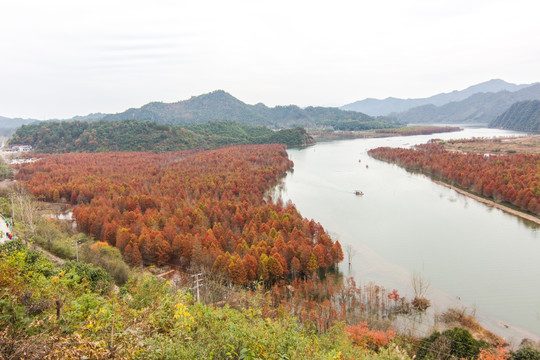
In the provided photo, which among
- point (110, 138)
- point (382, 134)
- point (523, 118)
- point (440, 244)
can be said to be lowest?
point (440, 244)

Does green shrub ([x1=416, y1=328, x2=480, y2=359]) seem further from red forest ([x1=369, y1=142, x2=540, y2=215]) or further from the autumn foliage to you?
red forest ([x1=369, y1=142, x2=540, y2=215])

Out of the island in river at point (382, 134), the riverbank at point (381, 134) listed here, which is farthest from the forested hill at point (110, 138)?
the island in river at point (382, 134)

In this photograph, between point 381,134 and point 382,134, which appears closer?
point 382,134

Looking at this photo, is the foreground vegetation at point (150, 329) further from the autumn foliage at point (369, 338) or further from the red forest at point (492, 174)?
the red forest at point (492, 174)

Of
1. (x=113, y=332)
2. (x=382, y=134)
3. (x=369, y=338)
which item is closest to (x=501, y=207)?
(x=369, y=338)

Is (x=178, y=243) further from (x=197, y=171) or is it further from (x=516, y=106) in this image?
(x=516, y=106)

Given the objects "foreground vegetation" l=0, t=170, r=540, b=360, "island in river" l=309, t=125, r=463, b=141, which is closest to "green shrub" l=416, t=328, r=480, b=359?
"foreground vegetation" l=0, t=170, r=540, b=360

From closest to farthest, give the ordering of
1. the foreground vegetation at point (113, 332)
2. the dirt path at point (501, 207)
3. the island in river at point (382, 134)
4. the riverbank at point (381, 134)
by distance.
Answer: the foreground vegetation at point (113, 332) → the dirt path at point (501, 207) → the riverbank at point (381, 134) → the island in river at point (382, 134)

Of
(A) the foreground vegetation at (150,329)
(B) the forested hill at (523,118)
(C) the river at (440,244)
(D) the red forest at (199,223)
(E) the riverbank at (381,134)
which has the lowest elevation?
(C) the river at (440,244)

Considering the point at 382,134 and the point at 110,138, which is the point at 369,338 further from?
the point at 382,134
